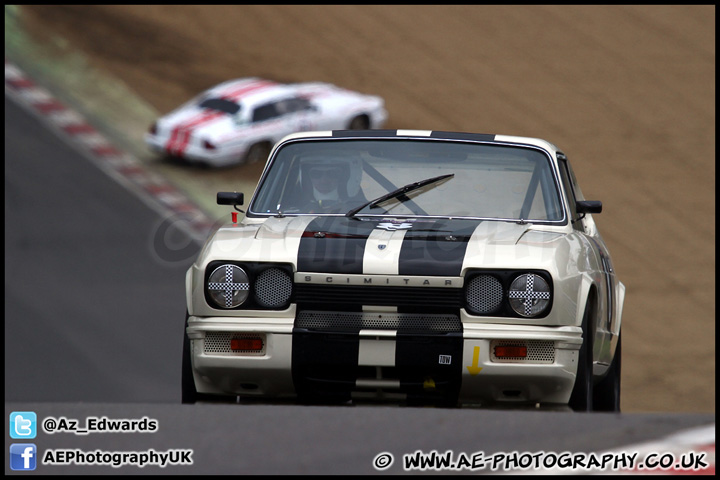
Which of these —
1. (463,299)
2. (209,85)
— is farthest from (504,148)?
(209,85)

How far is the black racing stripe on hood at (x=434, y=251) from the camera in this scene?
5.14m

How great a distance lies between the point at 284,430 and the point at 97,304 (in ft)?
44.1

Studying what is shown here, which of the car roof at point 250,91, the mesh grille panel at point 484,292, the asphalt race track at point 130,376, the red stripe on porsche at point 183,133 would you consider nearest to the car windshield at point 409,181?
the mesh grille panel at point 484,292

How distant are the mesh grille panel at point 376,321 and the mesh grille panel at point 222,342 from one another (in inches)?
8.2

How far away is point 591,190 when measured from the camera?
23.6 meters

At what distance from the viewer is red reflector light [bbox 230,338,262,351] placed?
17.0 ft

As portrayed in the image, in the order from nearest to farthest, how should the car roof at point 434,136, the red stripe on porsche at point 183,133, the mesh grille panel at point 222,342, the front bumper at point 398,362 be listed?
the front bumper at point 398,362
the mesh grille panel at point 222,342
the car roof at point 434,136
the red stripe on porsche at point 183,133

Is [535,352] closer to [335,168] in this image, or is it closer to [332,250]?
[332,250]

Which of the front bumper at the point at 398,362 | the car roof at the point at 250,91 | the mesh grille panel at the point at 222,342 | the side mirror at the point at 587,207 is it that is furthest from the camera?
the car roof at the point at 250,91

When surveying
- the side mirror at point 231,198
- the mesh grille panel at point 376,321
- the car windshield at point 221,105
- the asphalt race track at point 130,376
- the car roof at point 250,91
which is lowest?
the asphalt race track at point 130,376

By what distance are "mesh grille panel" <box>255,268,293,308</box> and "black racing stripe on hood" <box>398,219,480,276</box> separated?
517 millimetres

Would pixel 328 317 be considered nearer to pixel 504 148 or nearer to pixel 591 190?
pixel 504 148

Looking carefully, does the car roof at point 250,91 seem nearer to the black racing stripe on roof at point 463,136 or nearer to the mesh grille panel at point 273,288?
the black racing stripe on roof at point 463,136

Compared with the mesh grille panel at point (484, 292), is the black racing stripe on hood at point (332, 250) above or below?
above
